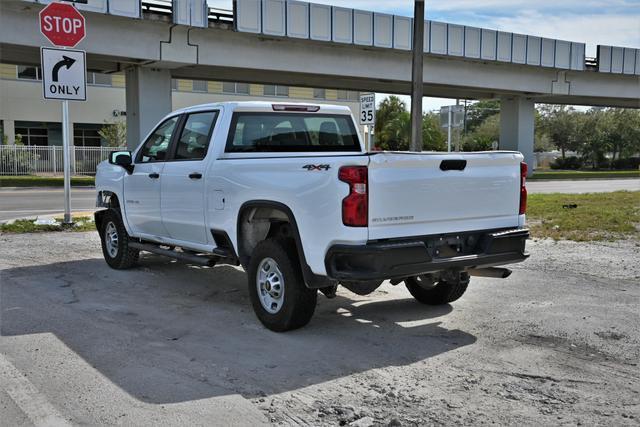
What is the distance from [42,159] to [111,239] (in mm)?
28086

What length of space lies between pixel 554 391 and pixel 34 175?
33424 millimetres

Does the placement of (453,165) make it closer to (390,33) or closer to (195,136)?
(195,136)

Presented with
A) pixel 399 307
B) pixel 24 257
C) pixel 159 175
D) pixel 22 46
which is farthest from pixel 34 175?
pixel 399 307

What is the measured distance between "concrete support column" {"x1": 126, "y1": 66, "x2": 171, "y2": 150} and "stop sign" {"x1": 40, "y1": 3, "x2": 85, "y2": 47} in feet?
44.5

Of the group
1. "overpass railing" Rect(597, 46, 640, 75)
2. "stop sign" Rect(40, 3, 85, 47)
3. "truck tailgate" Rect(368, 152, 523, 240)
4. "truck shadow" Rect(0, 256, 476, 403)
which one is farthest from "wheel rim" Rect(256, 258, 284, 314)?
"overpass railing" Rect(597, 46, 640, 75)

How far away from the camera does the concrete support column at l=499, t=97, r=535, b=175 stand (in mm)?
37938

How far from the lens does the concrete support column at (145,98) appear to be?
84.8 feet

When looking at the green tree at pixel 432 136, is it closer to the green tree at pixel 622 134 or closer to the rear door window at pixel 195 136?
the green tree at pixel 622 134

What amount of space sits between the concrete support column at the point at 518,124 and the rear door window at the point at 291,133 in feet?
107

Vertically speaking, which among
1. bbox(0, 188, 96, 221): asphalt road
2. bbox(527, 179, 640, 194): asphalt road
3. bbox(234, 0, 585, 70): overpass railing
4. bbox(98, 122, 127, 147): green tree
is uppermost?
bbox(234, 0, 585, 70): overpass railing

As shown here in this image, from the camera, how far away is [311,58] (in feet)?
91.6

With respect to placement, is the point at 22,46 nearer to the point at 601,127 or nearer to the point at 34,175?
the point at 34,175

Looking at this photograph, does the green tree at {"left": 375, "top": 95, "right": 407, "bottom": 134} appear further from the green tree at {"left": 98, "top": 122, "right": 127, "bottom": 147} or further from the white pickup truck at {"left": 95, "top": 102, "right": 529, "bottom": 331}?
the white pickup truck at {"left": 95, "top": 102, "right": 529, "bottom": 331}

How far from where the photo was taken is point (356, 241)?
493 cm
